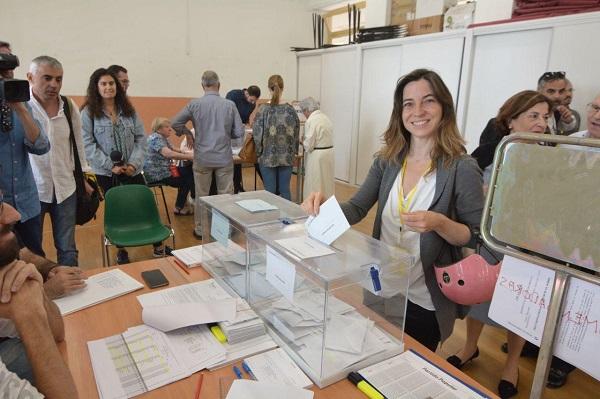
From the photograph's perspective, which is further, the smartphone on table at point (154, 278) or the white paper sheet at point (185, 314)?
the smartphone on table at point (154, 278)

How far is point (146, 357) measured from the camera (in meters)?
1.03

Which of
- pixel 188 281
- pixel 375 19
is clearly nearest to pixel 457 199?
pixel 188 281

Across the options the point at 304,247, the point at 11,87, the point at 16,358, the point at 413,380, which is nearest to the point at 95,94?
the point at 11,87

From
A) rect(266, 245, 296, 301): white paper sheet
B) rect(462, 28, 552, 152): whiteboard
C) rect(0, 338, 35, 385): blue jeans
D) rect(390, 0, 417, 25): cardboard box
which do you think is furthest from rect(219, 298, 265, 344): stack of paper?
rect(390, 0, 417, 25): cardboard box

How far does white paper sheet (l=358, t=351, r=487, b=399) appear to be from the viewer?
925 mm

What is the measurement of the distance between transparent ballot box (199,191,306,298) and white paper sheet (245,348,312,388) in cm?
30

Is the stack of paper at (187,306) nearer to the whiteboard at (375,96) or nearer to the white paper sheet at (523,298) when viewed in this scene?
the white paper sheet at (523,298)

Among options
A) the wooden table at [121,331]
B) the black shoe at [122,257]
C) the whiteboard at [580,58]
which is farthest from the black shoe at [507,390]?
the black shoe at [122,257]

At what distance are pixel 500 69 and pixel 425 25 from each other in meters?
1.18

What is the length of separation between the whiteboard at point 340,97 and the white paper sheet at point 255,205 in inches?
190

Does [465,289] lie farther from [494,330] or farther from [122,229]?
[122,229]

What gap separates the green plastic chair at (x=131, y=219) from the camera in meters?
2.68

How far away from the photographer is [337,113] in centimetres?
641

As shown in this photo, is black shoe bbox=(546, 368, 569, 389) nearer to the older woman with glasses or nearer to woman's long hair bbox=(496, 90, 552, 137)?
the older woman with glasses
